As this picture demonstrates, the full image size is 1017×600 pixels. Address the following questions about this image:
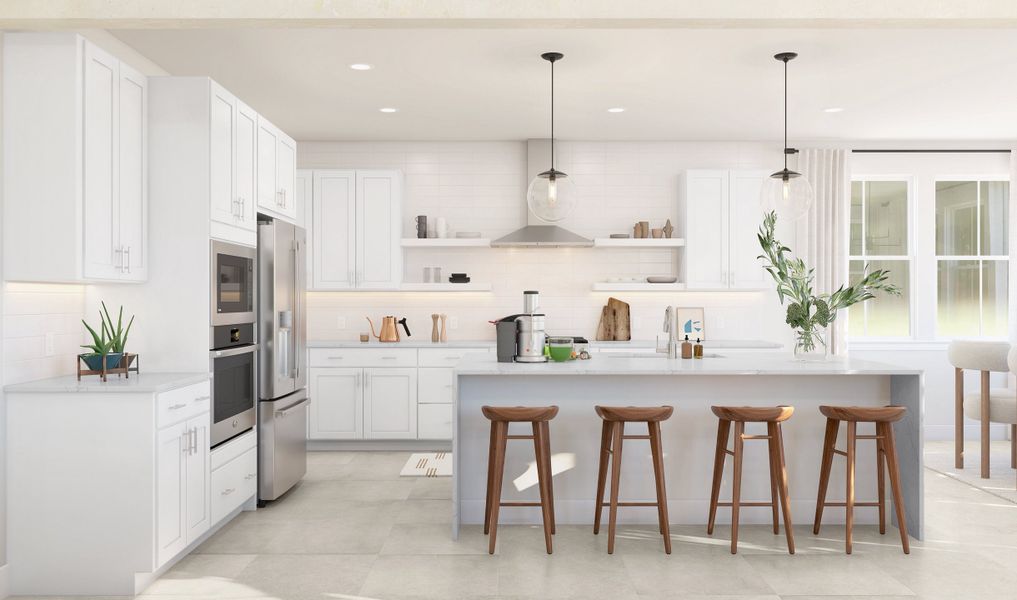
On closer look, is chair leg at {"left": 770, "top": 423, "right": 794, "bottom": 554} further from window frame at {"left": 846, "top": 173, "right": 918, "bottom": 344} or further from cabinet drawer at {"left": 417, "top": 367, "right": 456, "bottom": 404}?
window frame at {"left": 846, "top": 173, "right": 918, "bottom": 344}

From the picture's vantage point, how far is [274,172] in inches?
202

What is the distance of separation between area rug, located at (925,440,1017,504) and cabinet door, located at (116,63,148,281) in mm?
5527

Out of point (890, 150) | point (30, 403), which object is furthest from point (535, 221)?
point (30, 403)

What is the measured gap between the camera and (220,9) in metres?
3.22

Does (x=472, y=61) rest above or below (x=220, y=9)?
above

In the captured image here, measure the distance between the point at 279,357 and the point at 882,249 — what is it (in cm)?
576

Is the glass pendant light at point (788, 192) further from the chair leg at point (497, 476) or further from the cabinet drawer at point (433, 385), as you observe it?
the cabinet drawer at point (433, 385)

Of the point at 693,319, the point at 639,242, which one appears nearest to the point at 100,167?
the point at 639,242

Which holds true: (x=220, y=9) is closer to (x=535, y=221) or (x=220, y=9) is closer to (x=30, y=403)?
(x=30, y=403)

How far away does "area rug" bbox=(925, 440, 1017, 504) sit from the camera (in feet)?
17.9

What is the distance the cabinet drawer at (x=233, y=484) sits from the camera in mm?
4172

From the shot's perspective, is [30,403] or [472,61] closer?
[30,403]

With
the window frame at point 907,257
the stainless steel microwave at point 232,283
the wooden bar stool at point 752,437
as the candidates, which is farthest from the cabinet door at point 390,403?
the window frame at point 907,257

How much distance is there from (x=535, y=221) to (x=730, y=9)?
402cm
